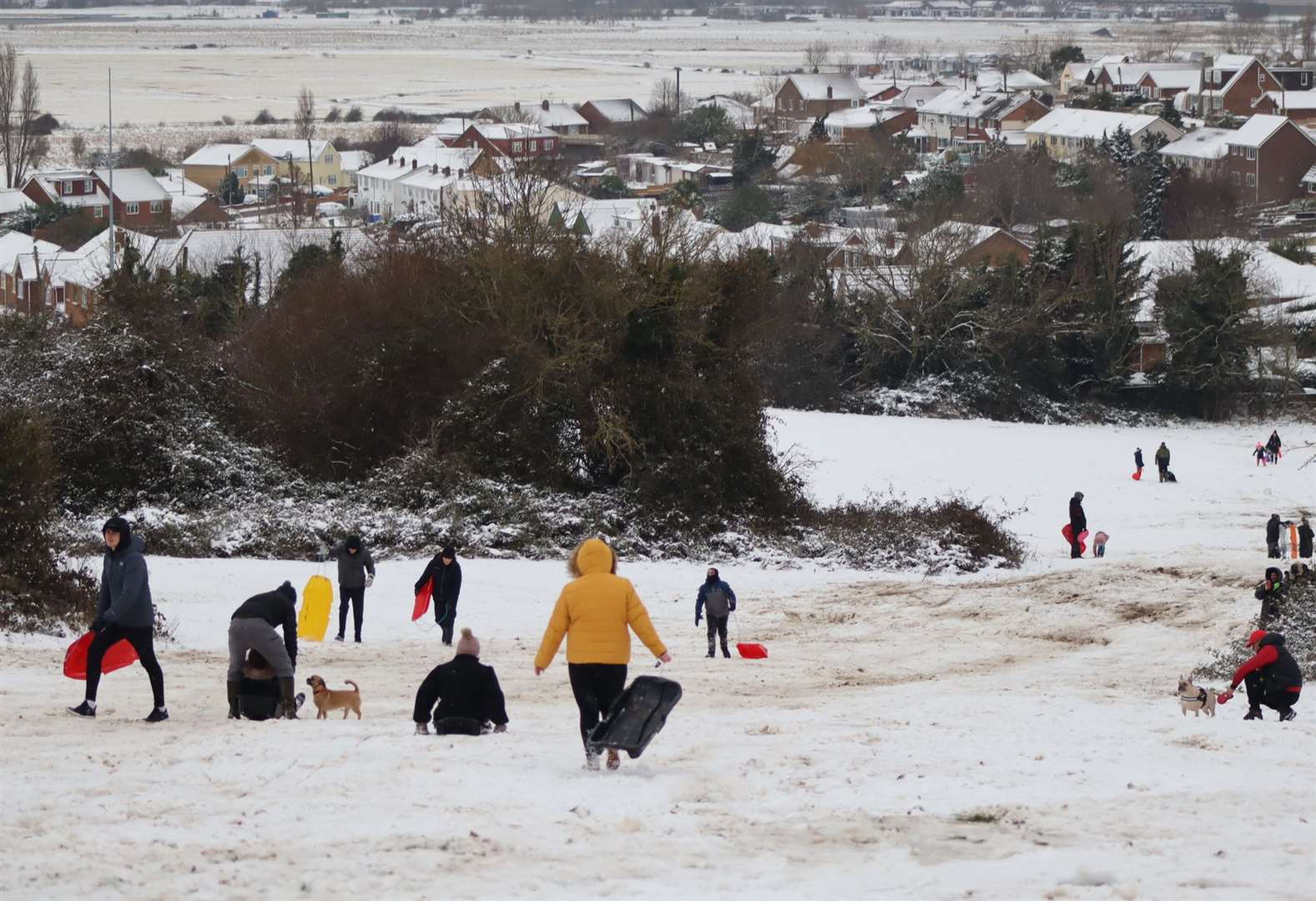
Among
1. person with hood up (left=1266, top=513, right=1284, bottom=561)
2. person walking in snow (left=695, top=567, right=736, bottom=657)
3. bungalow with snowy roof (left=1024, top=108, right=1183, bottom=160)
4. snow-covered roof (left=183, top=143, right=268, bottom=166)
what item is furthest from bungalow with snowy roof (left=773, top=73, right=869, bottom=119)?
person walking in snow (left=695, top=567, right=736, bottom=657)

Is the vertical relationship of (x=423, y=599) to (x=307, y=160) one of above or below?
below

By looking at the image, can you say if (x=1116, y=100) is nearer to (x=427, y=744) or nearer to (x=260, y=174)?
(x=260, y=174)

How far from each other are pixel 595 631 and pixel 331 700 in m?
3.41

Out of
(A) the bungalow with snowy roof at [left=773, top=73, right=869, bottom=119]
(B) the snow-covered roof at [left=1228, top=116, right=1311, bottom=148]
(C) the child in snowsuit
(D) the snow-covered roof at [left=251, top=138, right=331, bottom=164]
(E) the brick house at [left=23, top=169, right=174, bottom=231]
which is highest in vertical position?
A: (A) the bungalow with snowy roof at [left=773, top=73, right=869, bottom=119]

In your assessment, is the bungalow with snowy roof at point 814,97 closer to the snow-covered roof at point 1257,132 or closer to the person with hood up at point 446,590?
the snow-covered roof at point 1257,132

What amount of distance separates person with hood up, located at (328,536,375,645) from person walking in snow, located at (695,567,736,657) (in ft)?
12.1

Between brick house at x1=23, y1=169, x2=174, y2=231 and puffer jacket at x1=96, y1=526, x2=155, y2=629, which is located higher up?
brick house at x1=23, y1=169, x2=174, y2=231

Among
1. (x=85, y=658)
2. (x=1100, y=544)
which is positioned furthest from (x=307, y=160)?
(x=85, y=658)

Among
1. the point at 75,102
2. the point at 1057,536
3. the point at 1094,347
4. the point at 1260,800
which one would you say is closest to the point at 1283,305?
the point at 1094,347

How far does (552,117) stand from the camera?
457 ft

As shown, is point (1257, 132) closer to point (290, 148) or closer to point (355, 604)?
point (290, 148)

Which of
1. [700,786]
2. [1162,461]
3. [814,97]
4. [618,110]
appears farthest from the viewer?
[814,97]

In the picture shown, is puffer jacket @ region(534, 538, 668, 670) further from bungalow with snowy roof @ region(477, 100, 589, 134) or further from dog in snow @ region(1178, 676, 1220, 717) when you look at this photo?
bungalow with snowy roof @ region(477, 100, 589, 134)

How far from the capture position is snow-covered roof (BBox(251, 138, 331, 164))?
114 metres
